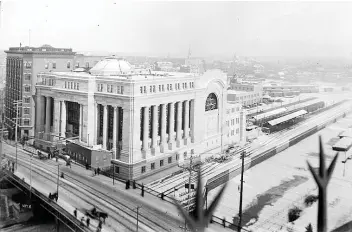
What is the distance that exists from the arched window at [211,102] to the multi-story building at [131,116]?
0.15 m

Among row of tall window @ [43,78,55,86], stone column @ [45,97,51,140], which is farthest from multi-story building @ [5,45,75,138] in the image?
stone column @ [45,97,51,140]

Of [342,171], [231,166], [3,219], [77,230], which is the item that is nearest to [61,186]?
[3,219]


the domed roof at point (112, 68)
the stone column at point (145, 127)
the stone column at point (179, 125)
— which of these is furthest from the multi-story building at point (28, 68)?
the stone column at point (179, 125)

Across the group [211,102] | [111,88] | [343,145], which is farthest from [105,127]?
[343,145]

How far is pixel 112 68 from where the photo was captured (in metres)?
53.1

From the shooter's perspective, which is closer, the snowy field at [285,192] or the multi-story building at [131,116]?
the snowy field at [285,192]

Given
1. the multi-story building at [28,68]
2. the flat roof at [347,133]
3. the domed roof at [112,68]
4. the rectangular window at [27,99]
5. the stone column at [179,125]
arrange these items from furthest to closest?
the rectangular window at [27,99] < the multi-story building at [28,68] < the domed roof at [112,68] < the stone column at [179,125] < the flat roof at [347,133]

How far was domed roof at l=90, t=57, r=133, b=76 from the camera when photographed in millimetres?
52656

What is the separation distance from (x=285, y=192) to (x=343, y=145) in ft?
31.6

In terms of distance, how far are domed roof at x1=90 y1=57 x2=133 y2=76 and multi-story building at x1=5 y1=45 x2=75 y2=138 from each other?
13.4 m

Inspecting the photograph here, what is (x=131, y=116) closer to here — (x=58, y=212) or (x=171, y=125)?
(x=171, y=125)

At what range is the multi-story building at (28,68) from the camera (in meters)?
61.5

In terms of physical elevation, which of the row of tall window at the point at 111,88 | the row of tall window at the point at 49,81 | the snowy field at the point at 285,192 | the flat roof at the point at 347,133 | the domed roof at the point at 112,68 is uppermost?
the domed roof at the point at 112,68

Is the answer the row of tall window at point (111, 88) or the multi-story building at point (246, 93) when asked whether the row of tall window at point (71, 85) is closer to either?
the row of tall window at point (111, 88)
